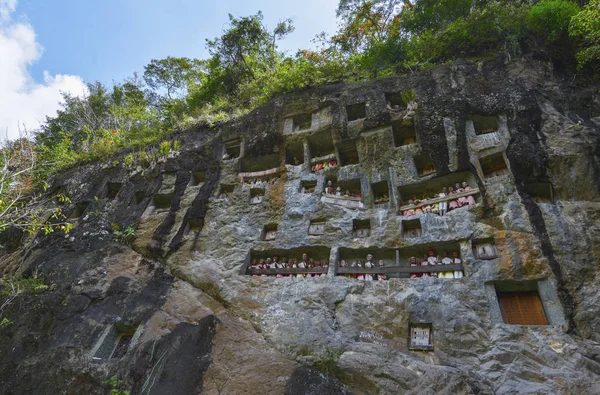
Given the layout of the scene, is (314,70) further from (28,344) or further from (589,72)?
(28,344)

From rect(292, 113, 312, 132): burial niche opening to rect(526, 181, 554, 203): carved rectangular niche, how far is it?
9.08m

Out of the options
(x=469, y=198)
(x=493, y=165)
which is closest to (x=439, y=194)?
(x=469, y=198)

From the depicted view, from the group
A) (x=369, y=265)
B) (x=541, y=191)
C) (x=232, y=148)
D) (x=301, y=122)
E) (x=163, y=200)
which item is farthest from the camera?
(x=232, y=148)

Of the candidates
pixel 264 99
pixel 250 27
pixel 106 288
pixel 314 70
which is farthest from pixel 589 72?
pixel 106 288

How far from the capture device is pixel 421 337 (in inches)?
357

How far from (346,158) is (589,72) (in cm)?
1067

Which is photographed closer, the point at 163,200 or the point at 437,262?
the point at 437,262

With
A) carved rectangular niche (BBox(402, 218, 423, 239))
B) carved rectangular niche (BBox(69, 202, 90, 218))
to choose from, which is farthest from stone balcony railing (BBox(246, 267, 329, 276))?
carved rectangular niche (BBox(69, 202, 90, 218))

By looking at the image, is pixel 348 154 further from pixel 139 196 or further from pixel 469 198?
pixel 139 196

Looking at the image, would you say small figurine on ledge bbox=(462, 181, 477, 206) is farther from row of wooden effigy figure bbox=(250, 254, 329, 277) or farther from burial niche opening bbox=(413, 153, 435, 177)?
row of wooden effigy figure bbox=(250, 254, 329, 277)

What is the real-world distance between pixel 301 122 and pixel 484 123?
7.74 metres

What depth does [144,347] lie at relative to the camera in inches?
401

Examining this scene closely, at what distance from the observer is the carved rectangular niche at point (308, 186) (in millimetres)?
14211

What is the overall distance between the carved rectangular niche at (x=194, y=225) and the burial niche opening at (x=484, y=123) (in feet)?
36.7
